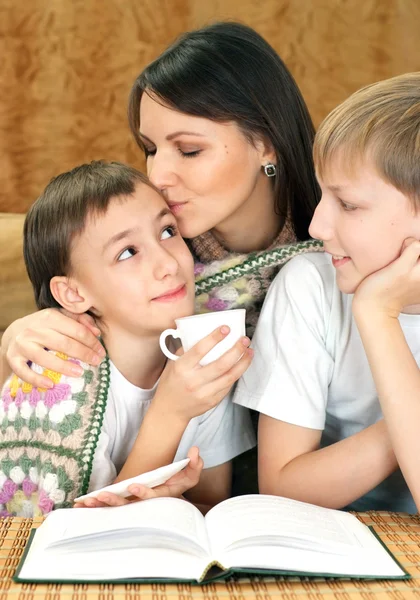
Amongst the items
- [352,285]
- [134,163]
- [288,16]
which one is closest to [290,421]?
[352,285]

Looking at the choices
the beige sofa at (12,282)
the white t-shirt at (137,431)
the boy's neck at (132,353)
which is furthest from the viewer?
the beige sofa at (12,282)

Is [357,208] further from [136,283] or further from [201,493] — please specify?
[201,493]

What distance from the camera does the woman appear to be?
1558 mm

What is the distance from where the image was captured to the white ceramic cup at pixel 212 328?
4.07ft

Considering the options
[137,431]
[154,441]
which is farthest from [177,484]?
[137,431]

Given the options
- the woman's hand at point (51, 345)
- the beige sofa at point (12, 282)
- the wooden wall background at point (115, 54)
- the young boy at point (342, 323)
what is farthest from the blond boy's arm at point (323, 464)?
the wooden wall background at point (115, 54)

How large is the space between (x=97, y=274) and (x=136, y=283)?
0.27 ft

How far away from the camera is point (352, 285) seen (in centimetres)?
132

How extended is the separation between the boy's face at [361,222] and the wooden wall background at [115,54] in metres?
1.09

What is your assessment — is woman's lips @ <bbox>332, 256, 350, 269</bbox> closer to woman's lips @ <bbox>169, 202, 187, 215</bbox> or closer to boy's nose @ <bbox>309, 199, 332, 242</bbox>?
boy's nose @ <bbox>309, 199, 332, 242</bbox>

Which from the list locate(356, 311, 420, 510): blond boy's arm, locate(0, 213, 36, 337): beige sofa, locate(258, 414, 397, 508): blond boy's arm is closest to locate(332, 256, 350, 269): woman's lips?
locate(356, 311, 420, 510): blond boy's arm

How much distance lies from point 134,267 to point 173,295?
8cm

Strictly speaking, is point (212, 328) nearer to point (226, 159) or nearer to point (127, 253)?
point (127, 253)

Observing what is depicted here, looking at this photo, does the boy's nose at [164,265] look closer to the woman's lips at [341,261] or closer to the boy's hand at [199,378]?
the boy's hand at [199,378]
